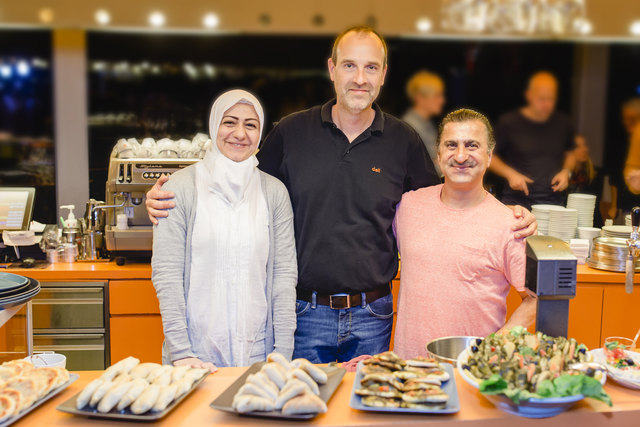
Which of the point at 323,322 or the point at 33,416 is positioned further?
the point at 323,322

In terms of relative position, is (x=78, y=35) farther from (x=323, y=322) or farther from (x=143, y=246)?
(x=323, y=322)

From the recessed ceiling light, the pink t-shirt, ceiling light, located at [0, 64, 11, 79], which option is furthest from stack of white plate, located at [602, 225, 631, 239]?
ceiling light, located at [0, 64, 11, 79]

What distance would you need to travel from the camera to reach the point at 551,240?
5.98 ft

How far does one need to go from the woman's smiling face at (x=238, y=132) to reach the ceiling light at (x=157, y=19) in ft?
11.2

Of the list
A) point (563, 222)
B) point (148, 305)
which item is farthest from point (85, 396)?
point (563, 222)

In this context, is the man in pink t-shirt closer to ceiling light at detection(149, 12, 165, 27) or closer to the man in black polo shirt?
the man in black polo shirt

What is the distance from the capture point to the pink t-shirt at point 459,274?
7.50 feet

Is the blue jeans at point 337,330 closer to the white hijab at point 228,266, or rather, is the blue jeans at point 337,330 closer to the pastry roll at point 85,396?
the white hijab at point 228,266

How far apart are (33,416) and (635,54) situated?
6629 mm

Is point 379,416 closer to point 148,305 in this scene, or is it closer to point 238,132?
point 238,132

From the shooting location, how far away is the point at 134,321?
375 centimetres

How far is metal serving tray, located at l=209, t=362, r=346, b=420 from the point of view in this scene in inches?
62.0

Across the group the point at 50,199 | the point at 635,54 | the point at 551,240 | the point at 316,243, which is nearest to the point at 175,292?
the point at 316,243

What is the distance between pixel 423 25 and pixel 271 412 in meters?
4.85
